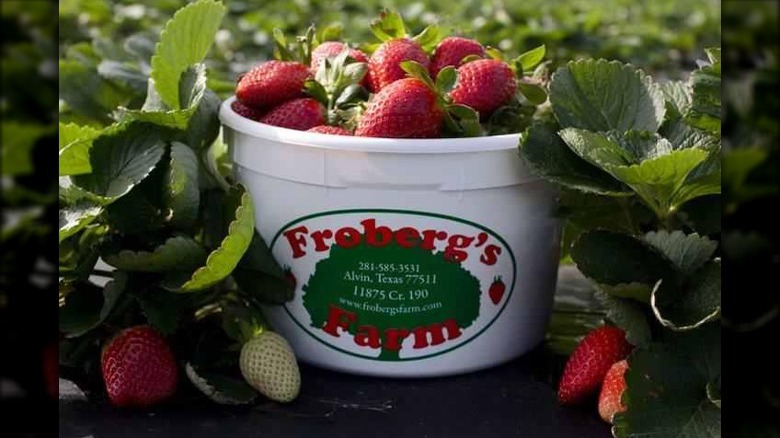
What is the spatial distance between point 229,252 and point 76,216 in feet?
0.59

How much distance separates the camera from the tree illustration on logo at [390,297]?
117 centimetres

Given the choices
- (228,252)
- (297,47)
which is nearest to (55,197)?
(228,252)

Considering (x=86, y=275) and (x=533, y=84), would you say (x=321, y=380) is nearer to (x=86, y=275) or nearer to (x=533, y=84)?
(x=86, y=275)

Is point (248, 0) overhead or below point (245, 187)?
below

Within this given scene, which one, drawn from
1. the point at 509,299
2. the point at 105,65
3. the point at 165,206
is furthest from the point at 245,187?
the point at 105,65

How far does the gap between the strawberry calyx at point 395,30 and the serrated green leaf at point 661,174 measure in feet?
1.21

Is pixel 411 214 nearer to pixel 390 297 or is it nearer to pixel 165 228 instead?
pixel 390 297

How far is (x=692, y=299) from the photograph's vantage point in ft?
3.58

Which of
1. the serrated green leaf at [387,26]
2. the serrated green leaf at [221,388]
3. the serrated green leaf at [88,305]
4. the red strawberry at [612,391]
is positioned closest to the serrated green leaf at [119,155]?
the serrated green leaf at [88,305]

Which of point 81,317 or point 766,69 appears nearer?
Answer: point 766,69

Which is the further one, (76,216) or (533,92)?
(533,92)

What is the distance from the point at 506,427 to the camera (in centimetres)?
110

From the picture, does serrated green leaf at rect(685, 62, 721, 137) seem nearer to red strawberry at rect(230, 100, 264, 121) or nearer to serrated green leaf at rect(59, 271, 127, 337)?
red strawberry at rect(230, 100, 264, 121)

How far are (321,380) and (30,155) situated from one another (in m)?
0.78
